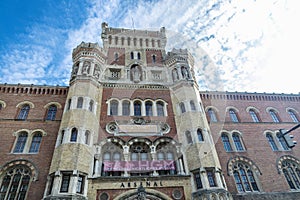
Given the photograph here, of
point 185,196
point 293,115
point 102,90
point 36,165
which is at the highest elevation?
point 102,90

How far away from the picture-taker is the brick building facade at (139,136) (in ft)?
44.3

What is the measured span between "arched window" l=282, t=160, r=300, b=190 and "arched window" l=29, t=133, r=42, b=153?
21.6m

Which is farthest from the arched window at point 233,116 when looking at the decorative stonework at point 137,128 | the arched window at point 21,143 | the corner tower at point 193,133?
the arched window at point 21,143

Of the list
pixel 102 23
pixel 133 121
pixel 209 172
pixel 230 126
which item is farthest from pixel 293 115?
pixel 102 23

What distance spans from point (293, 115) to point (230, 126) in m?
9.37

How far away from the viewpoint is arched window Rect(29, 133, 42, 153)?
1555 cm

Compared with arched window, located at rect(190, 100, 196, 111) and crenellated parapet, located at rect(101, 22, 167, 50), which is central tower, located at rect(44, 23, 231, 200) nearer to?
arched window, located at rect(190, 100, 196, 111)

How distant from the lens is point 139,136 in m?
16.0

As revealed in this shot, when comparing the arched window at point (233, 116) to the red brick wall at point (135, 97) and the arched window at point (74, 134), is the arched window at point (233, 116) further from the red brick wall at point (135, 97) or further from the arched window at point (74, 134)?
the arched window at point (74, 134)

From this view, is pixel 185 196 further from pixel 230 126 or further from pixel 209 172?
pixel 230 126

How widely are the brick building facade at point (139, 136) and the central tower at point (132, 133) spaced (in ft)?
0.24

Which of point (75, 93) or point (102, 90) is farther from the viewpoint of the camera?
point (102, 90)

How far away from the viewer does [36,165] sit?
1452 centimetres

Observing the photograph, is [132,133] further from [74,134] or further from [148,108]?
[74,134]
